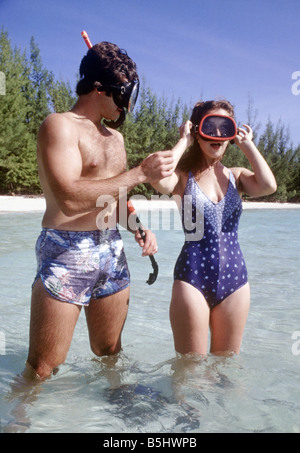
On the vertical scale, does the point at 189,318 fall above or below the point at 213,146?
below

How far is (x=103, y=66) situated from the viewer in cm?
218

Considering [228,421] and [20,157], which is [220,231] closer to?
[228,421]

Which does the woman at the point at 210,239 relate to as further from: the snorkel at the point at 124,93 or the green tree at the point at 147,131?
the green tree at the point at 147,131

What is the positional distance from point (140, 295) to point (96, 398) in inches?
128

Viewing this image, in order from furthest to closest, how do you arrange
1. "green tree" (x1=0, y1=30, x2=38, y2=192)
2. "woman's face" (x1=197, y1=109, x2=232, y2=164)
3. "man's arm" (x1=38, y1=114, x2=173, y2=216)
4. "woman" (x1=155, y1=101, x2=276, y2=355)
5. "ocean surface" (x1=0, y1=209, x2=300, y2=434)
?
"green tree" (x1=0, y1=30, x2=38, y2=192) < "woman's face" (x1=197, y1=109, x2=232, y2=164) < "woman" (x1=155, y1=101, x2=276, y2=355) < "ocean surface" (x1=0, y1=209, x2=300, y2=434) < "man's arm" (x1=38, y1=114, x2=173, y2=216)

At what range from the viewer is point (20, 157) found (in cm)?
1947

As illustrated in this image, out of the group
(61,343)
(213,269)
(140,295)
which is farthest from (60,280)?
(140,295)

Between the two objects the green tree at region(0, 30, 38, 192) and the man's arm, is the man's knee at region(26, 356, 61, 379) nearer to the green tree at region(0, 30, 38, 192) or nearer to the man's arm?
the man's arm

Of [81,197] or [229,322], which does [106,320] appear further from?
[81,197]

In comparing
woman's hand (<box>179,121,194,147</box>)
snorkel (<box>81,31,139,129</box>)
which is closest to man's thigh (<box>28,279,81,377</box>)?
snorkel (<box>81,31,139,129</box>)

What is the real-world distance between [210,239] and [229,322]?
436 mm

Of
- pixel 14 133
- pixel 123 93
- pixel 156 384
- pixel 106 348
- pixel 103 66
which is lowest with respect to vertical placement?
pixel 156 384

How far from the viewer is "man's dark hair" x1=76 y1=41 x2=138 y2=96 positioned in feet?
7.14

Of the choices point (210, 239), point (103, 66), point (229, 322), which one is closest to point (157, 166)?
point (103, 66)
